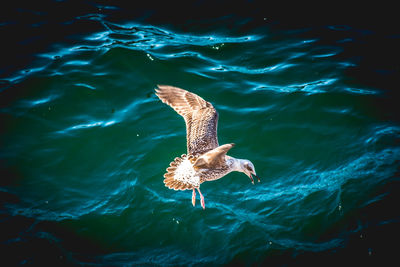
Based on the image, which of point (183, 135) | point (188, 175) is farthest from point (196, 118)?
point (183, 135)

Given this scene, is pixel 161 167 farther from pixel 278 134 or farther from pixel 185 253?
pixel 278 134

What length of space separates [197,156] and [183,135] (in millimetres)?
1994

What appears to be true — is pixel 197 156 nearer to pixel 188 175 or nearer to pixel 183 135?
pixel 188 175

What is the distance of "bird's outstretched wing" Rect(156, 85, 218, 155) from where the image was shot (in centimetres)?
648

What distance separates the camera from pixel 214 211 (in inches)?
261

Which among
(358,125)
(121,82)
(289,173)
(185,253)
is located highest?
(121,82)

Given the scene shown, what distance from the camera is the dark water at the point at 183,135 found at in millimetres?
6121

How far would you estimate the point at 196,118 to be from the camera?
6777mm

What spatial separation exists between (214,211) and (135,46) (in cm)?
580

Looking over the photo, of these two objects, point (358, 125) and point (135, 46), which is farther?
point (135, 46)

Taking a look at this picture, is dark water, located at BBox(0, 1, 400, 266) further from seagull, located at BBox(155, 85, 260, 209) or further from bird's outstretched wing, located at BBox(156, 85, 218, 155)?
bird's outstretched wing, located at BBox(156, 85, 218, 155)

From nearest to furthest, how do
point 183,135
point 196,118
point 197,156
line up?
point 197,156, point 196,118, point 183,135

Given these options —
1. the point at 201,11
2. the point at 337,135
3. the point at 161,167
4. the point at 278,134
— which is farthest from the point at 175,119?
the point at 201,11

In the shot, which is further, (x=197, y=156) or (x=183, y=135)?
(x=183, y=135)
